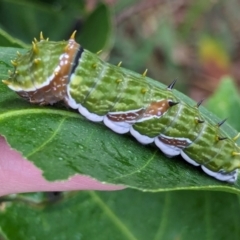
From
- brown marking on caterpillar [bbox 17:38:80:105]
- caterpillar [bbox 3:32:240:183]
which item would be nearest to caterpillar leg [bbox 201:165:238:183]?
caterpillar [bbox 3:32:240:183]

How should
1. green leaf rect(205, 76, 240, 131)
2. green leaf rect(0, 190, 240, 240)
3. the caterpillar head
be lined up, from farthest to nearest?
green leaf rect(205, 76, 240, 131), green leaf rect(0, 190, 240, 240), the caterpillar head

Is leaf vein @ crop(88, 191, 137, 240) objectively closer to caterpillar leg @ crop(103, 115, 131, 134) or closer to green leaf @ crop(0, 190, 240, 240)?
green leaf @ crop(0, 190, 240, 240)

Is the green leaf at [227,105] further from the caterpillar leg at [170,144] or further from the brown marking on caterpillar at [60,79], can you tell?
the brown marking on caterpillar at [60,79]

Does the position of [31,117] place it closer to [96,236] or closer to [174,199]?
[96,236]

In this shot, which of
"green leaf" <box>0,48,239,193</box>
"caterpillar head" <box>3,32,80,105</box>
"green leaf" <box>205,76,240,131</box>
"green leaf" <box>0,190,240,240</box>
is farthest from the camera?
"green leaf" <box>205,76,240,131</box>

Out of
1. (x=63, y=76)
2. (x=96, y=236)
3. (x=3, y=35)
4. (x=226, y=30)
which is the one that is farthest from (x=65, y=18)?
(x=226, y=30)

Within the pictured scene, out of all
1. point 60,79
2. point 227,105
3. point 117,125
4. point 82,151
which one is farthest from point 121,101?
point 227,105
